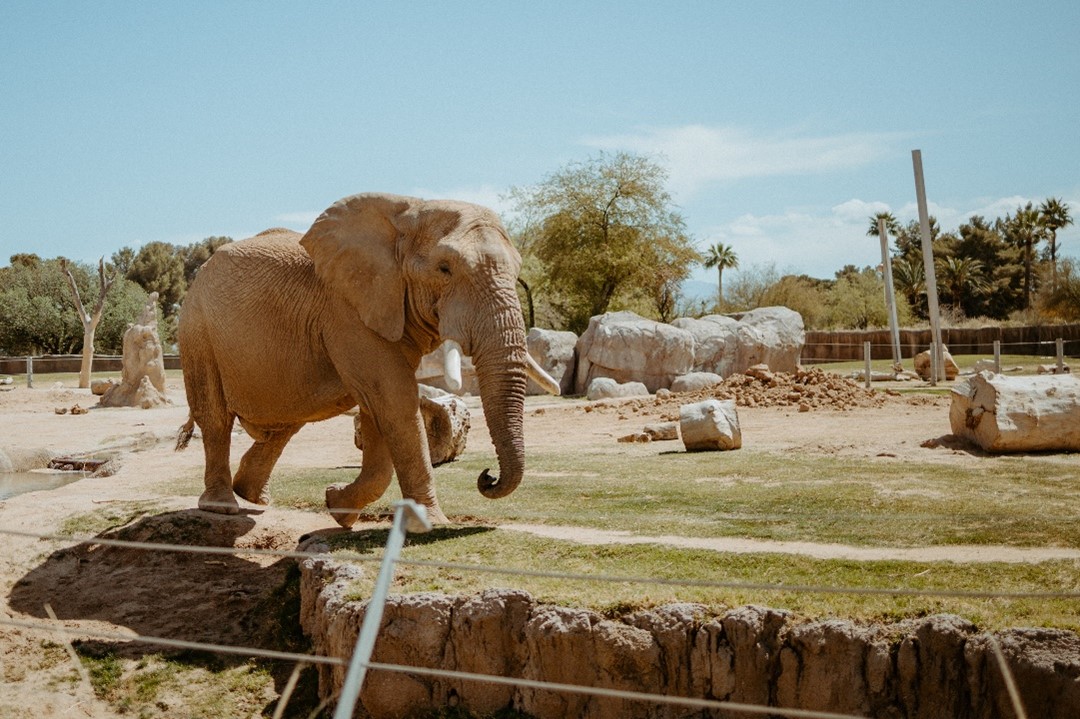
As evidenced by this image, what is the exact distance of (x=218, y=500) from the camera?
9508 millimetres

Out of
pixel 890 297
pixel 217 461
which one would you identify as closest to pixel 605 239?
pixel 890 297

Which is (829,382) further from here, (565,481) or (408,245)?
(408,245)

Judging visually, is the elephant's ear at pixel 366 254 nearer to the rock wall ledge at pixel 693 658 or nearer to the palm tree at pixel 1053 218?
the rock wall ledge at pixel 693 658

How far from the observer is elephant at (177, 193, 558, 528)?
24.7 feet

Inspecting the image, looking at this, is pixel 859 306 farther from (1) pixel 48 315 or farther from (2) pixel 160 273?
(2) pixel 160 273

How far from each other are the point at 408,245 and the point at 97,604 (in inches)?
148

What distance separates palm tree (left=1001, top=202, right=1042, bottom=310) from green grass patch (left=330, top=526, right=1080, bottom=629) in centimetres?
5808

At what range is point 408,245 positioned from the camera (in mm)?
8102

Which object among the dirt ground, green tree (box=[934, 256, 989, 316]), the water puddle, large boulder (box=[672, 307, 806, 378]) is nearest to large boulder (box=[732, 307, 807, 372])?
large boulder (box=[672, 307, 806, 378])

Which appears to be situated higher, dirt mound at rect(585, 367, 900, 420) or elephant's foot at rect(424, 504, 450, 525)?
dirt mound at rect(585, 367, 900, 420)

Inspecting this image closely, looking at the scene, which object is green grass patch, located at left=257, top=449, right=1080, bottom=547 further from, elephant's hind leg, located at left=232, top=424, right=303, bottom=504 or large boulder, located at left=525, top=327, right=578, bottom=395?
large boulder, located at left=525, top=327, right=578, bottom=395

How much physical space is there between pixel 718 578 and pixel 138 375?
22.2 metres

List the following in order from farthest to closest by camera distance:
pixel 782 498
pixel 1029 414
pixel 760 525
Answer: pixel 1029 414, pixel 782 498, pixel 760 525

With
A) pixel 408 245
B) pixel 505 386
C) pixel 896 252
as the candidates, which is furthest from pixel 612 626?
pixel 896 252
